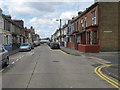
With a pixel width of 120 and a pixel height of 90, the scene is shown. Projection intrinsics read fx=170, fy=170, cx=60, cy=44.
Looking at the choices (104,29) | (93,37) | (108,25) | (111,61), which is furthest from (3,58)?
(108,25)

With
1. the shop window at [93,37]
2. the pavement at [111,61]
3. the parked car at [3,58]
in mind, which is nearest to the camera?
the pavement at [111,61]

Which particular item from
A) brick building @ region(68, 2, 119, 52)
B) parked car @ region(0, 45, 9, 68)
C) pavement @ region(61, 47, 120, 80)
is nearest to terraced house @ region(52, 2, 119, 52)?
brick building @ region(68, 2, 119, 52)

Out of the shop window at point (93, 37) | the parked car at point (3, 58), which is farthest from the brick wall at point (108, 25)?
the parked car at point (3, 58)

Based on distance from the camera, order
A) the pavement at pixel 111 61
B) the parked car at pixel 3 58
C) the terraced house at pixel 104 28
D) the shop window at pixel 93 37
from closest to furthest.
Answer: the pavement at pixel 111 61
the parked car at pixel 3 58
the terraced house at pixel 104 28
the shop window at pixel 93 37

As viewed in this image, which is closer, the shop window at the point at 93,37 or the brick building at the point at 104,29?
the brick building at the point at 104,29

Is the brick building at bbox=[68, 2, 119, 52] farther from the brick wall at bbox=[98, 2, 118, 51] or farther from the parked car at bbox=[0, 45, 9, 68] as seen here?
the parked car at bbox=[0, 45, 9, 68]


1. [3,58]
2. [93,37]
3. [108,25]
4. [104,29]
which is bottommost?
[3,58]

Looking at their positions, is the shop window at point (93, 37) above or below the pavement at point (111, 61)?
above

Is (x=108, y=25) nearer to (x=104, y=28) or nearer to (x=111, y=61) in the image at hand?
(x=104, y=28)

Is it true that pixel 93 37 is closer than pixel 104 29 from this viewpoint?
No

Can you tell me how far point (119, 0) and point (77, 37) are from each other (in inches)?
521

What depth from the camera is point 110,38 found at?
2417cm

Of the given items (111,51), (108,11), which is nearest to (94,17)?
(108,11)

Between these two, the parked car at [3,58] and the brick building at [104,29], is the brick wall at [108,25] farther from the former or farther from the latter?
the parked car at [3,58]
